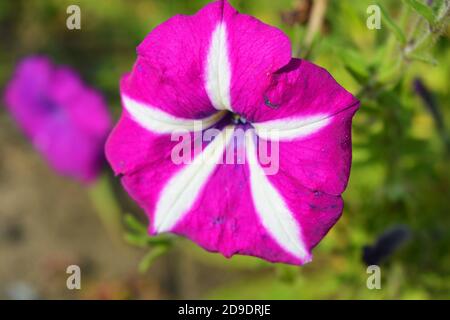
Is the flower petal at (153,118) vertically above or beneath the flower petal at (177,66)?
beneath

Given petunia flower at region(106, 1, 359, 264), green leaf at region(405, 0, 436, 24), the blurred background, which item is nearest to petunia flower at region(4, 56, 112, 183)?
the blurred background

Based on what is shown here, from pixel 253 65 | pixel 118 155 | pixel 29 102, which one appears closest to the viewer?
pixel 253 65

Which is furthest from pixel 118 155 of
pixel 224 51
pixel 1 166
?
pixel 1 166

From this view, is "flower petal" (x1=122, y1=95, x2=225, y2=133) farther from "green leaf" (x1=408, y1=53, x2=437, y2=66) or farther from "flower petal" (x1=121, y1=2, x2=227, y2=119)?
"green leaf" (x1=408, y1=53, x2=437, y2=66)

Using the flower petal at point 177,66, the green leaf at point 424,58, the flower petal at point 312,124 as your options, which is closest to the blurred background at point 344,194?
the green leaf at point 424,58

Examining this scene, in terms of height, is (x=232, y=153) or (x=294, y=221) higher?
(x=232, y=153)

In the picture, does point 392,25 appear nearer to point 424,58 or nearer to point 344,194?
point 424,58

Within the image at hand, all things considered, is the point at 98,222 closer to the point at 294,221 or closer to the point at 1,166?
the point at 1,166

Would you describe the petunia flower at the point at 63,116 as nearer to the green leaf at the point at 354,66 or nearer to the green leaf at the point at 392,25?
the green leaf at the point at 354,66
